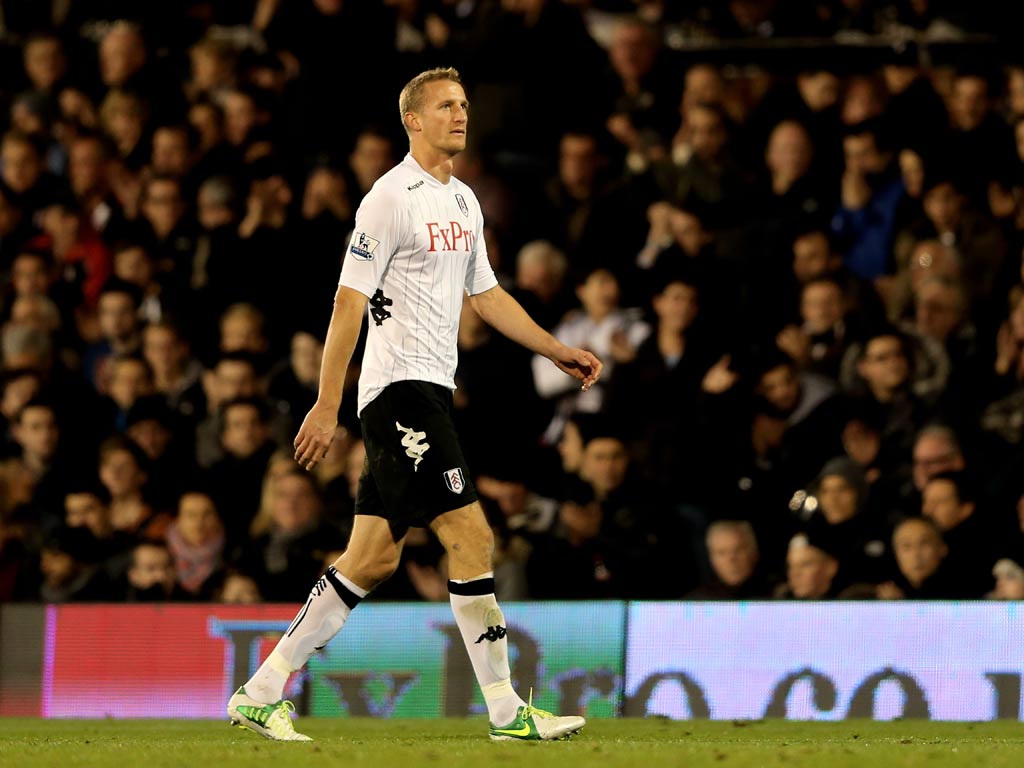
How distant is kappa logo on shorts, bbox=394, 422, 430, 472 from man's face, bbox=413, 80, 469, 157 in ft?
3.57

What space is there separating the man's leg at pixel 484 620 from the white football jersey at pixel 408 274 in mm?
557

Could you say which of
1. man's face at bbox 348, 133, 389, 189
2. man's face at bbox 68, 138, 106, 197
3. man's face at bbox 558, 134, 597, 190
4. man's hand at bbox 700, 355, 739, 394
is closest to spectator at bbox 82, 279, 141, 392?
man's face at bbox 68, 138, 106, 197

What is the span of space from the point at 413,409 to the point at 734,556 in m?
3.55

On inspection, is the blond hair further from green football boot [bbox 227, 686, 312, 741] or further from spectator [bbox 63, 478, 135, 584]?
spectator [bbox 63, 478, 135, 584]

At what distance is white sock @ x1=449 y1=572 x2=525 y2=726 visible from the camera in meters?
6.82

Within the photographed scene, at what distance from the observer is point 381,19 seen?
13758mm

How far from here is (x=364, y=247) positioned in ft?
22.1

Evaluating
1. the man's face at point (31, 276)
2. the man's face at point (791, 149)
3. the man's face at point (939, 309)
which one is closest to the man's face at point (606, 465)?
Answer: the man's face at point (939, 309)

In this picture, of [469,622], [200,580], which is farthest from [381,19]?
[469,622]

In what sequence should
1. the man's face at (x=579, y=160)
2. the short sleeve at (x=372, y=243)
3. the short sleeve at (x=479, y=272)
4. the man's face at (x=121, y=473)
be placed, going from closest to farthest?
the short sleeve at (x=372, y=243) < the short sleeve at (x=479, y=272) < the man's face at (x=121, y=473) < the man's face at (x=579, y=160)

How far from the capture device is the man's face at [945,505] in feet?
32.0

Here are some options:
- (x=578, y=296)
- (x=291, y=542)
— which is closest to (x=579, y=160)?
(x=578, y=296)

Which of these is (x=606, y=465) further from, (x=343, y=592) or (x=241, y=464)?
(x=343, y=592)

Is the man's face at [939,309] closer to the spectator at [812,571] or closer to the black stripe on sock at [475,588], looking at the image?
the spectator at [812,571]
